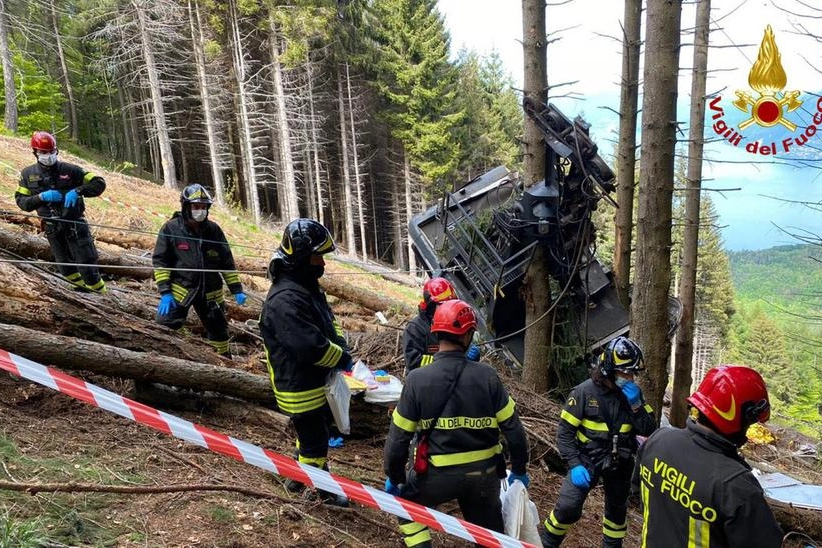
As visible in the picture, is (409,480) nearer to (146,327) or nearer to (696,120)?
(146,327)

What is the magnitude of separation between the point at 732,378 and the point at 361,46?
26824 mm

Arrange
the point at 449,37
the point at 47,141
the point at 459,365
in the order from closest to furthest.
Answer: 1. the point at 459,365
2. the point at 47,141
3. the point at 449,37

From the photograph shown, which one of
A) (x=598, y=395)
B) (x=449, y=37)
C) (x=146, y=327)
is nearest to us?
(x=598, y=395)

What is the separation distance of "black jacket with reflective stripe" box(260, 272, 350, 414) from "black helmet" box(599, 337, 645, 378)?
6.21 feet

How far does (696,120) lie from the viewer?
31.5ft

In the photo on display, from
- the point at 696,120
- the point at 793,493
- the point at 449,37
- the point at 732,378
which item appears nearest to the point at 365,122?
the point at 449,37

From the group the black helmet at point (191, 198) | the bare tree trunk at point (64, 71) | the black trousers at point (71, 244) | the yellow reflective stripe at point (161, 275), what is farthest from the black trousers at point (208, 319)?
the bare tree trunk at point (64, 71)

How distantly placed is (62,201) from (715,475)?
6402 millimetres

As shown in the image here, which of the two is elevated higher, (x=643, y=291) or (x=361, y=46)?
(x=361, y=46)

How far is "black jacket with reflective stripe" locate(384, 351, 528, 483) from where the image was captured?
2787mm

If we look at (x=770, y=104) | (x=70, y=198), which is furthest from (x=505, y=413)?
(x=770, y=104)

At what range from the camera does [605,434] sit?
3779 millimetres

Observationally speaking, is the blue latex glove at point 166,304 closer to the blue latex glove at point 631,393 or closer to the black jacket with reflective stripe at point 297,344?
the black jacket with reflective stripe at point 297,344

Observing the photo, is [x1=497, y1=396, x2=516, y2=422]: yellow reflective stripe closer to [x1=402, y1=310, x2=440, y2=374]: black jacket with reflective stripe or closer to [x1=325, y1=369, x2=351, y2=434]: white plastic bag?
[x1=325, y1=369, x2=351, y2=434]: white plastic bag
